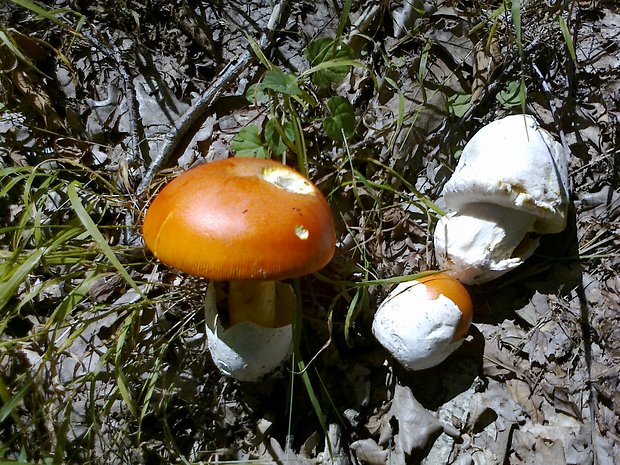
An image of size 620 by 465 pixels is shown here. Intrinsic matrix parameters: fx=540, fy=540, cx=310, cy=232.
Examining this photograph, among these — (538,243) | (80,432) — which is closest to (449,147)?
(538,243)

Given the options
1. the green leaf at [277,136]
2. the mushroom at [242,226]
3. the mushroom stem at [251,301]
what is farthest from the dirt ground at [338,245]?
the mushroom at [242,226]

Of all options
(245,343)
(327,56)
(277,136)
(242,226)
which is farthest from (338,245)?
(242,226)

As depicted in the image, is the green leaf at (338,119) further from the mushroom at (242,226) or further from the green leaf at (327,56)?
the mushroom at (242,226)

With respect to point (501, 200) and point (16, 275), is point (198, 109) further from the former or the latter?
point (501, 200)

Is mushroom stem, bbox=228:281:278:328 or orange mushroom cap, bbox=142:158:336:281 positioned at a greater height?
orange mushroom cap, bbox=142:158:336:281

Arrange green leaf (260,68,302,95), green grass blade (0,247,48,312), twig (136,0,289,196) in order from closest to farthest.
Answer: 1. green grass blade (0,247,48,312)
2. green leaf (260,68,302,95)
3. twig (136,0,289,196)

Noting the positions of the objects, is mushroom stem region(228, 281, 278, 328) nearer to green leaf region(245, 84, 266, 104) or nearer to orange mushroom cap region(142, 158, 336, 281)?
orange mushroom cap region(142, 158, 336, 281)

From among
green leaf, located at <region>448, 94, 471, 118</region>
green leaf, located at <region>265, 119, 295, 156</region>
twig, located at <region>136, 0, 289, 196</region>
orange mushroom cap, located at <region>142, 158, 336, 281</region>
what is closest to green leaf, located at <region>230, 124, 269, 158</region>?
green leaf, located at <region>265, 119, 295, 156</region>
